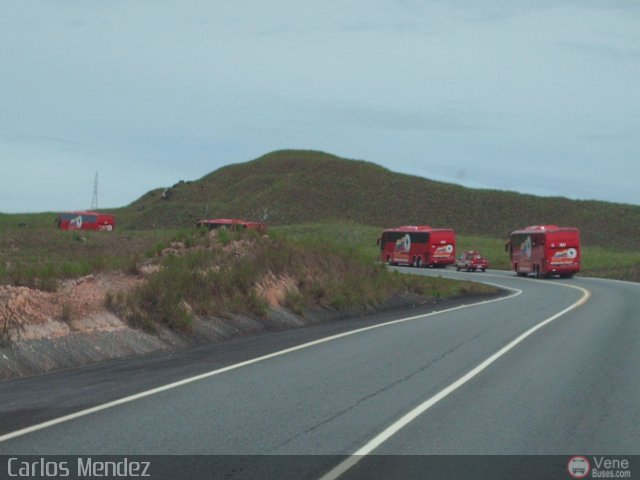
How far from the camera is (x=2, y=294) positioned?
54.4 ft

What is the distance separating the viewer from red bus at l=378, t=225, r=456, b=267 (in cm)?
7575

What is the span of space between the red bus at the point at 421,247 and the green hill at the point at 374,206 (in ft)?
219

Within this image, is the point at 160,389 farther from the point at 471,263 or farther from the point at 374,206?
the point at 374,206

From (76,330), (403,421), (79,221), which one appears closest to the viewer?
(403,421)

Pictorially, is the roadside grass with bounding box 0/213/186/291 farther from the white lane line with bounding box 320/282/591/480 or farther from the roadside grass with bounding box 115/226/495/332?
the white lane line with bounding box 320/282/591/480

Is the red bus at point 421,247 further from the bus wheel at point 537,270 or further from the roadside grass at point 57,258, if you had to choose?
the roadside grass at point 57,258

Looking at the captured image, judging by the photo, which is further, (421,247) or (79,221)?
(79,221)

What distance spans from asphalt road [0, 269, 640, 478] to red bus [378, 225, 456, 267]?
5656cm

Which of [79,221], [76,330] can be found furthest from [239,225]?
[79,221]

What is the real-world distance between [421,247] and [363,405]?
2565 inches

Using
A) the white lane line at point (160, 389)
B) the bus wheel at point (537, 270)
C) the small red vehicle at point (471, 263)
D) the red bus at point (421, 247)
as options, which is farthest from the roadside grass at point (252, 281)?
the red bus at point (421, 247)
